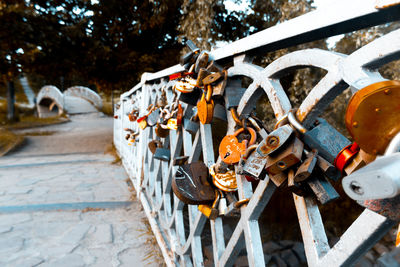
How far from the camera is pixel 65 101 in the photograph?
17.9 metres

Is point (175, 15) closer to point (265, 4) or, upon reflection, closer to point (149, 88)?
point (265, 4)

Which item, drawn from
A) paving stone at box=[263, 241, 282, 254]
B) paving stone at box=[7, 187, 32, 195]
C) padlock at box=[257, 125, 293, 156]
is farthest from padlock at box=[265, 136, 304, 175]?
paving stone at box=[7, 187, 32, 195]

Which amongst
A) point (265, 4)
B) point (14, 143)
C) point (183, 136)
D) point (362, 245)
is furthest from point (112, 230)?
point (14, 143)

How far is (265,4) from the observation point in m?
4.86

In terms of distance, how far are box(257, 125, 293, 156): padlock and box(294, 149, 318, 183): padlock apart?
56 millimetres

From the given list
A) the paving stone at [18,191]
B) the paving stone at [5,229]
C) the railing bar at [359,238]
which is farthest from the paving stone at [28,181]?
the railing bar at [359,238]

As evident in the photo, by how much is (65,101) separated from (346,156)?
20.0 meters

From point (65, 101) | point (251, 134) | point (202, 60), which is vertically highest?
point (202, 60)

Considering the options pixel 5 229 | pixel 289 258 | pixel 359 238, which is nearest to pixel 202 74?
pixel 359 238

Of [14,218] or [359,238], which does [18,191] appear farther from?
[359,238]

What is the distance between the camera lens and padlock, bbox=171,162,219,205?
0.92 m

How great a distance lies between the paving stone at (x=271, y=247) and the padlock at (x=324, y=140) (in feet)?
9.81

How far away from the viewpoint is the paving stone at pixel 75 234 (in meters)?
1.86

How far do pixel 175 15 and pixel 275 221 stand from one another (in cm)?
526
